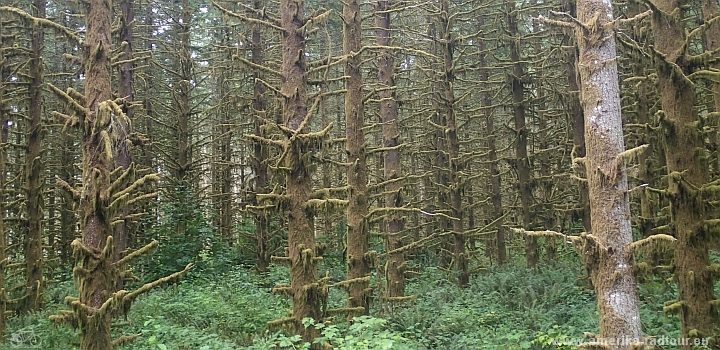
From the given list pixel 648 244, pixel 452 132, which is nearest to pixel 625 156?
pixel 648 244

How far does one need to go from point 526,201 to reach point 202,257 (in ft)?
33.7

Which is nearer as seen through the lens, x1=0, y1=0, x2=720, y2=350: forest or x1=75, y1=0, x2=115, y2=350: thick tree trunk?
x1=0, y1=0, x2=720, y2=350: forest

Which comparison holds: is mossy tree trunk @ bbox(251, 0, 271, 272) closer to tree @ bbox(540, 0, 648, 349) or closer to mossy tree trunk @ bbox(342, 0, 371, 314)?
mossy tree trunk @ bbox(342, 0, 371, 314)

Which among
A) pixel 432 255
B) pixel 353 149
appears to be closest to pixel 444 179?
pixel 432 255

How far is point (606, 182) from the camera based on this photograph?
543 centimetres

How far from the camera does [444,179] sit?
19844 millimetres

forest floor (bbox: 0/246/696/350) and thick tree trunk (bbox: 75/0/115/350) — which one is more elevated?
thick tree trunk (bbox: 75/0/115/350)

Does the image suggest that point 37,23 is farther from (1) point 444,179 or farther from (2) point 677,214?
(1) point 444,179

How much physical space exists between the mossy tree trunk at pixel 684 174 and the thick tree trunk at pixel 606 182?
69.6 inches

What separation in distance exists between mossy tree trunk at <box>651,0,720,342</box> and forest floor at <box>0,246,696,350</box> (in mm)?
1090

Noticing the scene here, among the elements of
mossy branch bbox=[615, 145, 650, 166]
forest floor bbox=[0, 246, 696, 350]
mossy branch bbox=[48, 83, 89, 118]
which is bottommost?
forest floor bbox=[0, 246, 696, 350]

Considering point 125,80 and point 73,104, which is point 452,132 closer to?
point 125,80

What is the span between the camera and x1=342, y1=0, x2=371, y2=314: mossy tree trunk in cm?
926

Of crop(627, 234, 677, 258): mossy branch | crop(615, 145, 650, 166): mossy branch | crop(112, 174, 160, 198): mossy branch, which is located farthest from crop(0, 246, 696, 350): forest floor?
crop(615, 145, 650, 166): mossy branch
